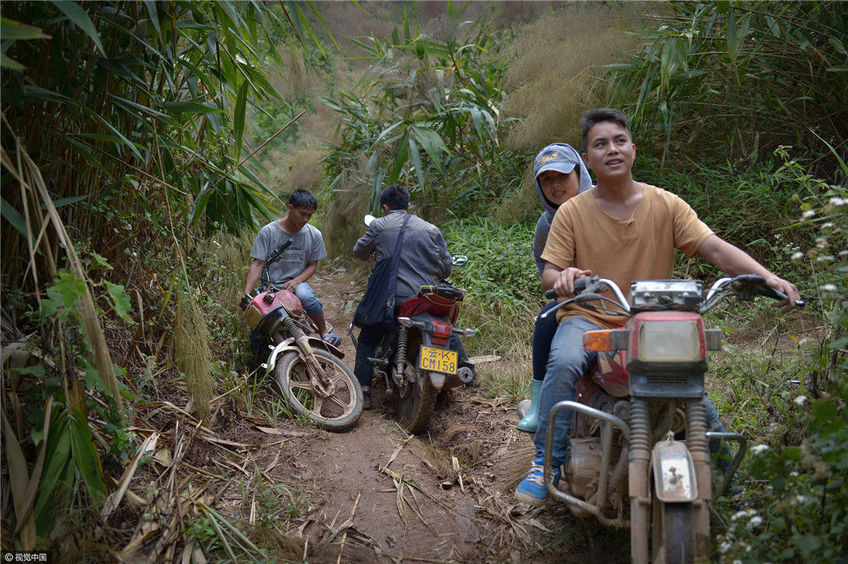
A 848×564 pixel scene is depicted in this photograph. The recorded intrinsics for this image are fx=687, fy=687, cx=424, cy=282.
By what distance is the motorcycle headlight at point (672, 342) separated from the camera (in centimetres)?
217

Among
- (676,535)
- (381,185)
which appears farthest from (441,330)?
(381,185)

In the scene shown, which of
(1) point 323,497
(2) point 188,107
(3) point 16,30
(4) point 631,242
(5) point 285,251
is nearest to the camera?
(3) point 16,30

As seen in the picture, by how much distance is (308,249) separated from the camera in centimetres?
575

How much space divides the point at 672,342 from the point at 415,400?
2.66m

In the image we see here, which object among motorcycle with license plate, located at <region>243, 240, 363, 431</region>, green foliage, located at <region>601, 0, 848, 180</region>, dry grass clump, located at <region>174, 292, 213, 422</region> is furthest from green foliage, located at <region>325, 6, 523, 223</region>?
dry grass clump, located at <region>174, 292, 213, 422</region>

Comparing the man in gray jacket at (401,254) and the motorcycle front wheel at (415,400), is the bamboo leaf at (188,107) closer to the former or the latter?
the man in gray jacket at (401,254)

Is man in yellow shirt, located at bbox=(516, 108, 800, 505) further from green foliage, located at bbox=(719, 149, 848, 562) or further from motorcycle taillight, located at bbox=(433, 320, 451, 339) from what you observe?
motorcycle taillight, located at bbox=(433, 320, 451, 339)

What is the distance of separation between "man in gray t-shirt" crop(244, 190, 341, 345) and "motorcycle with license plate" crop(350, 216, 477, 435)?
2.58 feet

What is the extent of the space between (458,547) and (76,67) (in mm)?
2609

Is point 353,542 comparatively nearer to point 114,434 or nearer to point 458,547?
point 458,547

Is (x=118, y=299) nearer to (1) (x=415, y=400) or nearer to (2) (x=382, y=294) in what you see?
(1) (x=415, y=400)

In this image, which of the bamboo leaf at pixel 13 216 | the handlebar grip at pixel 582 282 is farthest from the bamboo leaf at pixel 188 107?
the handlebar grip at pixel 582 282

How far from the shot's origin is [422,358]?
4359 millimetres

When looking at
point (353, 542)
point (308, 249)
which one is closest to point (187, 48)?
point (308, 249)
